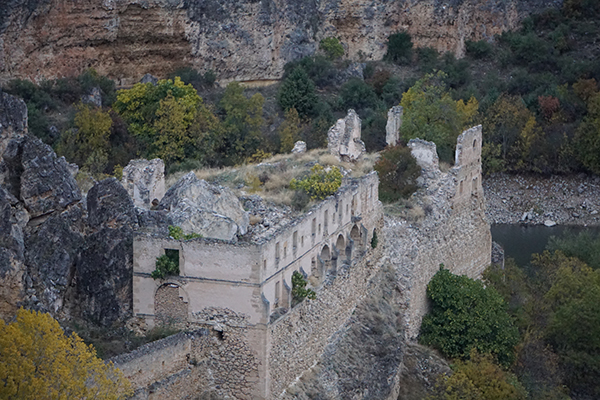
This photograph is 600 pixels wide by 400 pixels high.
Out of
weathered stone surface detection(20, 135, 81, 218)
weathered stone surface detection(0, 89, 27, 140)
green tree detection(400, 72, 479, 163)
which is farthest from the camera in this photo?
green tree detection(400, 72, 479, 163)

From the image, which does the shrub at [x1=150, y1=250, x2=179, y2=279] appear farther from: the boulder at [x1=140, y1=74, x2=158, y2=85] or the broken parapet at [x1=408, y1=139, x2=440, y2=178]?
the boulder at [x1=140, y1=74, x2=158, y2=85]

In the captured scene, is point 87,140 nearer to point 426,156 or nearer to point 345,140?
point 345,140

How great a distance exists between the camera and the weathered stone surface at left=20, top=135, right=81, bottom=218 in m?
30.4

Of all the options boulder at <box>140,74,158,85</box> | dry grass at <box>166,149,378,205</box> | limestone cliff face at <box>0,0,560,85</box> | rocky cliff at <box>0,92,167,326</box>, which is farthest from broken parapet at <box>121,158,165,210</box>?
limestone cliff face at <box>0,0,560,85</box>

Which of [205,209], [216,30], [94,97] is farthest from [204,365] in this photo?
[216,30]

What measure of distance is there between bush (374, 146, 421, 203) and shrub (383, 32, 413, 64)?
35.6m

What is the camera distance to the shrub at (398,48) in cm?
7662

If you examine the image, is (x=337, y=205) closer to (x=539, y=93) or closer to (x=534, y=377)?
(x=534, y=377)

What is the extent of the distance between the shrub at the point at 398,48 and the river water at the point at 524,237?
1937 centimetres

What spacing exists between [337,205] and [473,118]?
103ft

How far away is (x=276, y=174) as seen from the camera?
35.6m

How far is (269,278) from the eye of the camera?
2920cm

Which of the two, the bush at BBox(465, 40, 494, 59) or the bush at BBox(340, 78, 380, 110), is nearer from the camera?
the bush at BBox(340, 78, 380, 110)

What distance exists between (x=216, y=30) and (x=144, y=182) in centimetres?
3717
